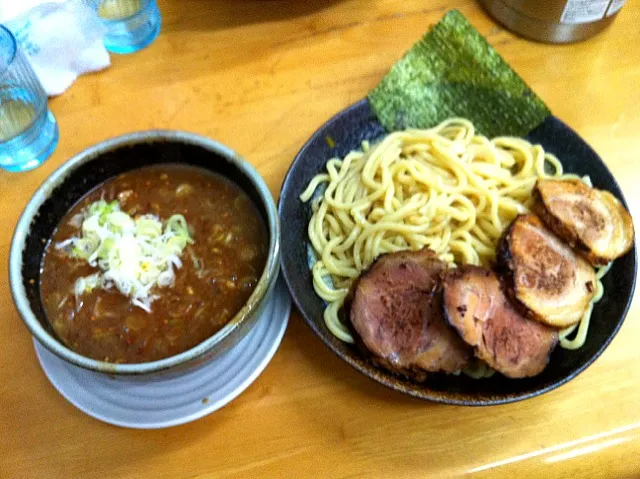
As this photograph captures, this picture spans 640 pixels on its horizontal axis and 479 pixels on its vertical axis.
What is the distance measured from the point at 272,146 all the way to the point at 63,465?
3.01 feet

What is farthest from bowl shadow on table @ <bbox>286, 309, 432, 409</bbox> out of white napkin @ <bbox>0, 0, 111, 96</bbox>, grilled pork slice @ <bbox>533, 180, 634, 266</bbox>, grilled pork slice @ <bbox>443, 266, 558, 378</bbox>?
white napkin @ <bbox>0, 0, 111, 96</bbox>

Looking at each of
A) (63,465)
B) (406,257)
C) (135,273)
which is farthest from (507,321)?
(63,465)

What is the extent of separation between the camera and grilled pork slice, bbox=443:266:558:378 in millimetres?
1147

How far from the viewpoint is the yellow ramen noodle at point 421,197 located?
4.63 ft

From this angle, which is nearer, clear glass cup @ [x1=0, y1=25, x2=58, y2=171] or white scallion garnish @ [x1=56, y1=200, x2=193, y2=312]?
white scallion garnish @ [x1=56, y1=200, x2=193, y2=312]

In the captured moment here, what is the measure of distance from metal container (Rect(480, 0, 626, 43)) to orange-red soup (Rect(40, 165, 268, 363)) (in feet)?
3.52

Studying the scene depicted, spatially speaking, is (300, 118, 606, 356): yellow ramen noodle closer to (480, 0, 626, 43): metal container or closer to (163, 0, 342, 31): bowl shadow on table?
(480, 0, 626, 43): metal container

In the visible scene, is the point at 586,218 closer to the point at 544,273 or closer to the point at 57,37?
the point at 544,273

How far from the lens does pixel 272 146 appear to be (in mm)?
1600

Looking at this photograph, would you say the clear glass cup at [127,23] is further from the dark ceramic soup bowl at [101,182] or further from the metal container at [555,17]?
the metal container at [555,17]

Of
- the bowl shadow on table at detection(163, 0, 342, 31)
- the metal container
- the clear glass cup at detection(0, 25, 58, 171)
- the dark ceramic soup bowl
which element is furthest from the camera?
the bowl shadow on table at detection(163, 0, 342, 31)

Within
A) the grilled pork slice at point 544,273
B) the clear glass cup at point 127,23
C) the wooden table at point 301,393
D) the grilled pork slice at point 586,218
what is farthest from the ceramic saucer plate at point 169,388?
the clear glass cup at point 127,23

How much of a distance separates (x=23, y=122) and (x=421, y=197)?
1078mm

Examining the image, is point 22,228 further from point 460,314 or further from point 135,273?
point 460,314
